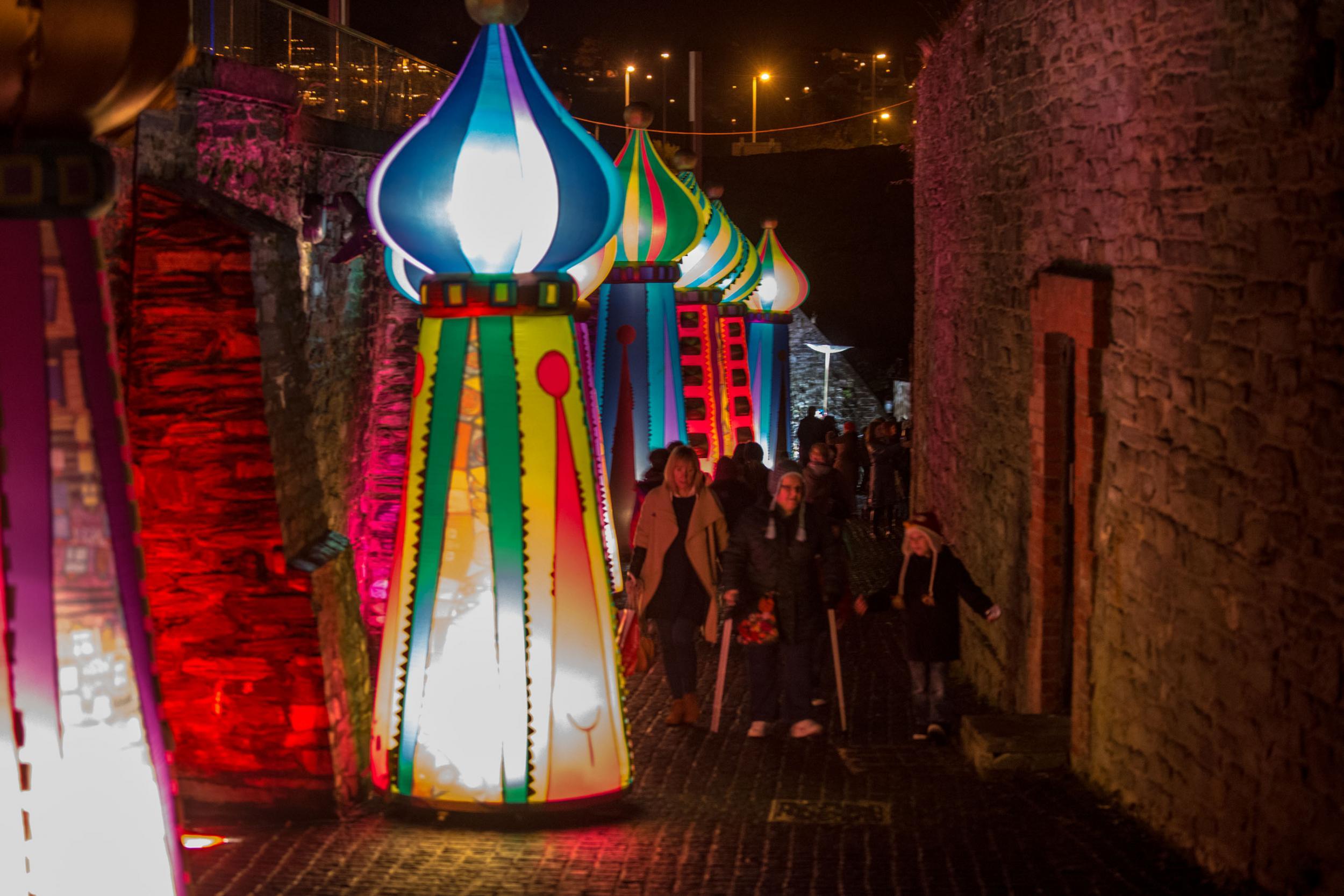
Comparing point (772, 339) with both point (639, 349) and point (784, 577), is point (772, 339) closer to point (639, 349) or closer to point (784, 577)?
point (639, 349)

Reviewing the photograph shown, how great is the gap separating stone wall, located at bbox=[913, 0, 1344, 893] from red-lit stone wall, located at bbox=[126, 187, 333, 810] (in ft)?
11.9

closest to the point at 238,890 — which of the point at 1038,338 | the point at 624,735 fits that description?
the point at 624,735

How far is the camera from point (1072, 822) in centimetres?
673

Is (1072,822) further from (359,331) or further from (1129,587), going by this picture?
(359,331)

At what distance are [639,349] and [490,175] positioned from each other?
23.8 ft

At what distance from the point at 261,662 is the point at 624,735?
167 cm

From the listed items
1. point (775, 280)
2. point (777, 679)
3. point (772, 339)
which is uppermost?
point (775, 280)

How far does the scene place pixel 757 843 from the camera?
6.54 m

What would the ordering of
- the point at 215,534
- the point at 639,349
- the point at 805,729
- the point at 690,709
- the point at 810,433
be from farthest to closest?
the point at 810,433, the point at 639,349, the point at 690,709, the point at 805,729, the point at 215,534

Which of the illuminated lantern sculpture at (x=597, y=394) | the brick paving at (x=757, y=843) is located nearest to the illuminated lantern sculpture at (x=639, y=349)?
the illuminated lantern sculpture at (x=597, y=394)

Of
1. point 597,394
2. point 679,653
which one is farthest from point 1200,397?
point 597,394

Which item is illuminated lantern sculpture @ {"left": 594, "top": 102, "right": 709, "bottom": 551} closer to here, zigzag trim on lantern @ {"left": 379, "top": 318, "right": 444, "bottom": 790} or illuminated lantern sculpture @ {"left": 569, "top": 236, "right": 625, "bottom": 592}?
illuminated lantern sculpture @ {"left": 569, "top": 236, "right": 625, "bottom": 592}

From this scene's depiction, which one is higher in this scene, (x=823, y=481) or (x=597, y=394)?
(x=597, y=394)

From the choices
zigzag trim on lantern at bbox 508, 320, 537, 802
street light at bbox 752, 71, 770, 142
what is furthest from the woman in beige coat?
street light at bbox 752, 71, 770, 142
